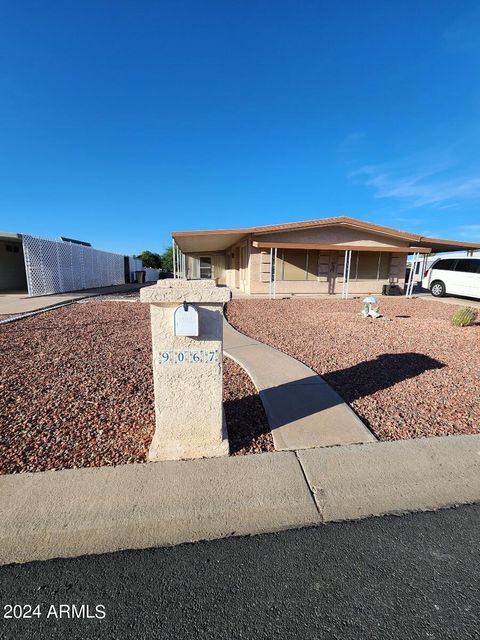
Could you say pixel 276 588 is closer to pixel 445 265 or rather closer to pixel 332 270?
pixel 332 270

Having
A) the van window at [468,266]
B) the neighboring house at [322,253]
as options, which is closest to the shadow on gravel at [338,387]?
the neighboring house at [322,253]

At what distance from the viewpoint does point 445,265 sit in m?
15.6

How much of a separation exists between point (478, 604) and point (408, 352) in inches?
182

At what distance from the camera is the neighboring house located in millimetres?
14617

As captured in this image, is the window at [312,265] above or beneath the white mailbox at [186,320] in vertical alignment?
above

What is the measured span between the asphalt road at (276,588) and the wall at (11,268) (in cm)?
2051

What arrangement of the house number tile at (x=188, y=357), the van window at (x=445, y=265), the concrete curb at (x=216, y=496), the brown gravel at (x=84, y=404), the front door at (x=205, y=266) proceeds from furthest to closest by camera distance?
the front door at (x=205, y=266)
the van window at (x=445, y=265)
the brown gravel at (x=84, y=404)
the house number tile at (x=188, y=357)
the concrete curb at (x=216, y=496)

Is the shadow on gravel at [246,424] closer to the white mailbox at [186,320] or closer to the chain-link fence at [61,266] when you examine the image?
the white mailbox at [186,320]

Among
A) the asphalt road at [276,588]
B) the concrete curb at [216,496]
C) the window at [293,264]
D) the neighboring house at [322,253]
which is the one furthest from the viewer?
the window at [293,264]

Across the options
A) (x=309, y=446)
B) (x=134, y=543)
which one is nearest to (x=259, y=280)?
(x=309, y=446)

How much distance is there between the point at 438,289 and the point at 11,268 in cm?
2371

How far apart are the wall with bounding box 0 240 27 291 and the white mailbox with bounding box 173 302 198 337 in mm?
19765

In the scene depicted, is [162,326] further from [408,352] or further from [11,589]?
[408,352]

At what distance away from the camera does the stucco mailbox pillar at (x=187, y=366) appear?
7.44ft
